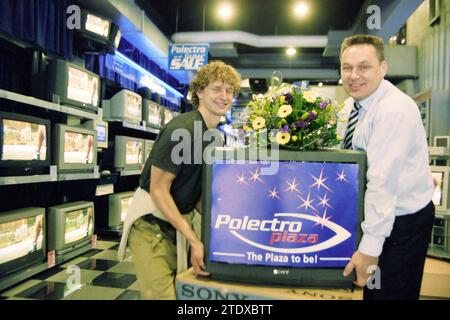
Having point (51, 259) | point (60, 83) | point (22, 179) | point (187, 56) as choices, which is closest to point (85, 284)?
point (51, 259)

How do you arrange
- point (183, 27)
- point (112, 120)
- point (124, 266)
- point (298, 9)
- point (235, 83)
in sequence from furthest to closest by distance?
→ point (183, 27), point (298, 9), point (112, 120), point (124, 266), point (235, 83)

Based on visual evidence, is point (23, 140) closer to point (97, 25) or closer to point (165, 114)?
point (97, 25)

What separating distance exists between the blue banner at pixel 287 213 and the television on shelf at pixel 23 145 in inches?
93.8

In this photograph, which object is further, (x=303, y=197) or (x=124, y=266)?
(x=124, y=266)

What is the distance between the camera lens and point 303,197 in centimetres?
110

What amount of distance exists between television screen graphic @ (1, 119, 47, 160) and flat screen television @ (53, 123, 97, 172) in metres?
0.22

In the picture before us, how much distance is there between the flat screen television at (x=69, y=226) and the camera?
3459 millimetres

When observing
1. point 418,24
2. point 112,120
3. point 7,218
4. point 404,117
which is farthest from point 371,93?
point 418,24

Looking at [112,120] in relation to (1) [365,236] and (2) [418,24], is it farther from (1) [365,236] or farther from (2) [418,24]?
(2) [418,24]

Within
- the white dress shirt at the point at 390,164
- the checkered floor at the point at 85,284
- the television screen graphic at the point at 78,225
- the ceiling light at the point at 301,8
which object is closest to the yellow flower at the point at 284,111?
the white dress shirt at the point at 390,164

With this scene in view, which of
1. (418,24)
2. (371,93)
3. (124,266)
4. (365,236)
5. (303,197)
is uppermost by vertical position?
(418,24)

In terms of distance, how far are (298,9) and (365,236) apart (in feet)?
20.6

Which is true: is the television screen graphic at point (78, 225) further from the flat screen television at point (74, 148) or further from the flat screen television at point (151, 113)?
the flat screen television at point (151, 113)

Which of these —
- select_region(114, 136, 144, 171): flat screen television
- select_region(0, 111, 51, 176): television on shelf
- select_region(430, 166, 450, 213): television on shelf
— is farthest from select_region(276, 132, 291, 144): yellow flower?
select_region(114, 136, 144, 171): flat screen television
